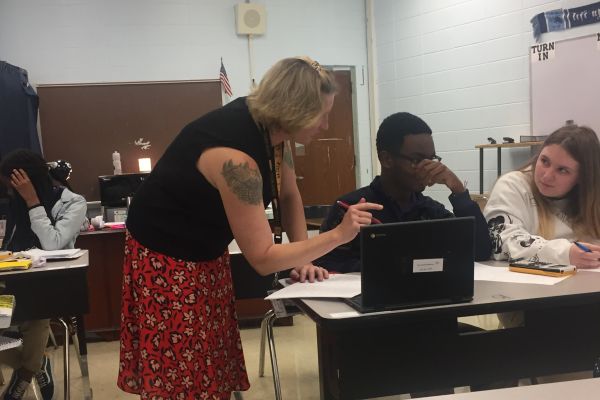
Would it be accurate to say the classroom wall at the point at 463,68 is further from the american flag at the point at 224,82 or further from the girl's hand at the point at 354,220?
the girl's hand at the point at 354,220

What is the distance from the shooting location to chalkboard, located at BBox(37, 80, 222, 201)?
5.19 metres

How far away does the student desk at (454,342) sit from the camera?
4.39 ft

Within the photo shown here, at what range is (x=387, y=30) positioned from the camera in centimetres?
583

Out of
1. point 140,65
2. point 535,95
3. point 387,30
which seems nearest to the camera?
point 535,95

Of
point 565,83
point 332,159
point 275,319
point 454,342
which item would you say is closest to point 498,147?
point 565,83

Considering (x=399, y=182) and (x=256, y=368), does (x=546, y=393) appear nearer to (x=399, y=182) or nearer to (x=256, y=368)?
(x=399, y=182)

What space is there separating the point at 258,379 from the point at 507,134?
2.88 m

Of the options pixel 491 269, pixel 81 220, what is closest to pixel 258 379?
pixel 81 220

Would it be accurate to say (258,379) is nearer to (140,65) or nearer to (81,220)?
(81,220)

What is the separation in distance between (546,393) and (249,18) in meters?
5.30

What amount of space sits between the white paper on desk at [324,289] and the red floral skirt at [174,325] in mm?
202

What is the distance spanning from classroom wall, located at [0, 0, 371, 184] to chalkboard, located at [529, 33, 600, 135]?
2.11m

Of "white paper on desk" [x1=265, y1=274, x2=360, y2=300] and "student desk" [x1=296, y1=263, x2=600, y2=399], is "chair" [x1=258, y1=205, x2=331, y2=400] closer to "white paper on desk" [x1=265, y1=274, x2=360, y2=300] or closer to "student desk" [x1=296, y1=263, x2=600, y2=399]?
"white paper on desk" [x1=265, y1=274, x2=360, y2=300]

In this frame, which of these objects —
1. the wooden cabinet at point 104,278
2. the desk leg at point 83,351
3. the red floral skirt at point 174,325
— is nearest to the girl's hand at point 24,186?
the desk leg at point 83,351
